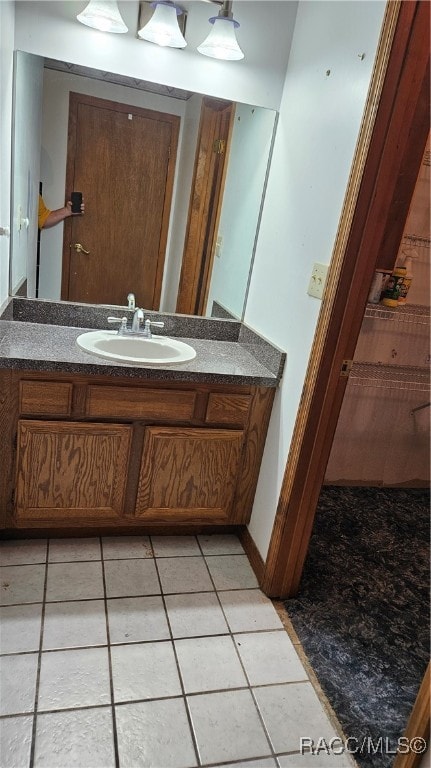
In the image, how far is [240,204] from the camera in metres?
2.15

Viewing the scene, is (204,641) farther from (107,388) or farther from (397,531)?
(397,531)

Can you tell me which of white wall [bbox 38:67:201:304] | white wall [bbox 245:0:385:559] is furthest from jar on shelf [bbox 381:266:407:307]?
white wall [bbox 38:67:201:304]

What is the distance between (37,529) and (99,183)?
Result: 1.41 meters

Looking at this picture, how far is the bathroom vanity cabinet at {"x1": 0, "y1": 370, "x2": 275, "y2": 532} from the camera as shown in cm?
171

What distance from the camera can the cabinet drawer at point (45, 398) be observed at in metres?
1.66

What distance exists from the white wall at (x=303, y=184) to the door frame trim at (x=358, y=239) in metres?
0.07

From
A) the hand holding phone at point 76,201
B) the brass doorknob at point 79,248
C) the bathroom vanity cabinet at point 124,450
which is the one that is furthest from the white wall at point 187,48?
the bathroom vanity cabinet at point 124,450

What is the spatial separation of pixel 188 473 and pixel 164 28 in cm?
166

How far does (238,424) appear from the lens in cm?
192

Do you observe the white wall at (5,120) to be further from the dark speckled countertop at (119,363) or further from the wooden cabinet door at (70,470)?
the wooden cabinet door at (70,470)

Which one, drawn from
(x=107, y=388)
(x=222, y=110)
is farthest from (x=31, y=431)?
(x=222, y=110)

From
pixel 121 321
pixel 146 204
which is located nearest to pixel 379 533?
pixel 121 321

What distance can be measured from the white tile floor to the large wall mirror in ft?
3.61

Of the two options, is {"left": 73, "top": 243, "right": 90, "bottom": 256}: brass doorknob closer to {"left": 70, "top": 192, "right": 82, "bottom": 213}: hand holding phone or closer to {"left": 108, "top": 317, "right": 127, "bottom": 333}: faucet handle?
{"left": 70, "top": 192, "right": 82, "bottom": 213}: hand holding phone
